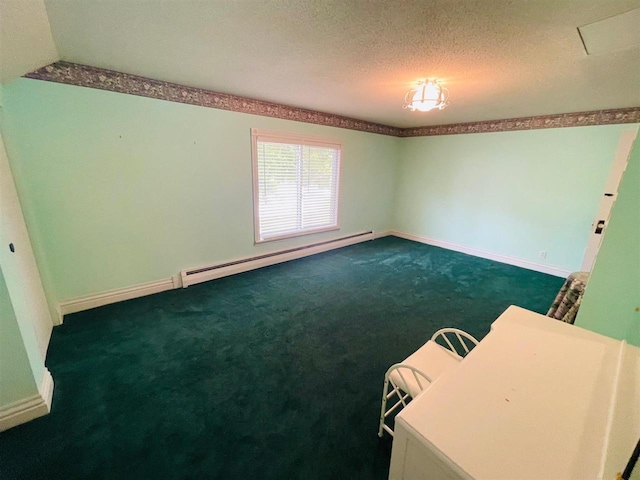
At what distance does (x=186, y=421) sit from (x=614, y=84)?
4263 mm

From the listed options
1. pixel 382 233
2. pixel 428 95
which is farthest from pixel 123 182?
pixel 382 233

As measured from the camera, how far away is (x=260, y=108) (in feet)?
10.9

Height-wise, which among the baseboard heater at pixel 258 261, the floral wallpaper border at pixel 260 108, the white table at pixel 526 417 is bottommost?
the baseboard heater at pixel 258 261

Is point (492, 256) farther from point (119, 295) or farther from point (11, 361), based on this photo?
point (11, 361)

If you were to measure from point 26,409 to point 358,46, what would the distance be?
3.01 metres

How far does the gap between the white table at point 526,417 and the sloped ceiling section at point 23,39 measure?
2288mm

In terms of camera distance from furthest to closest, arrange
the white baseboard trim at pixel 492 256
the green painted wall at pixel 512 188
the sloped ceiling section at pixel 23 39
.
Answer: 1. the white baseboard trim at pixel 492 256
2. the green painted wall at pixel 512 188
3. the sloped ceiling section at pixel 23 39

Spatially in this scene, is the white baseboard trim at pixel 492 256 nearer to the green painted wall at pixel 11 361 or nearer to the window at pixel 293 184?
the window at pixel 293 184

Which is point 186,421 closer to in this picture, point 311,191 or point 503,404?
point 503,404

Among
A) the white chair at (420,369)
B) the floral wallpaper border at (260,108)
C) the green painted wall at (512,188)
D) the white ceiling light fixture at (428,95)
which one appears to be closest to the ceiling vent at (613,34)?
the white ceiling light fixture at (428,95)

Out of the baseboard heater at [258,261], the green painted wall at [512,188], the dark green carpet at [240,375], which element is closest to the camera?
the dark green carpet at [240,375]

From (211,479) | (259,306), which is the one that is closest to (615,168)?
(259,306)

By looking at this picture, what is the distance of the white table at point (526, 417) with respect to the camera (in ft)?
1.96

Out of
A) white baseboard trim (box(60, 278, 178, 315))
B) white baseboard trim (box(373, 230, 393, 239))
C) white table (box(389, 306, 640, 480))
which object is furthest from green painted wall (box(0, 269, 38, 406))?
white baseboard trim (box(373, 230, 393, 239))
